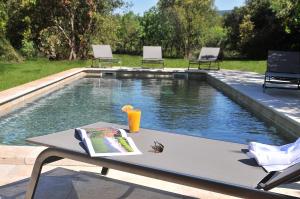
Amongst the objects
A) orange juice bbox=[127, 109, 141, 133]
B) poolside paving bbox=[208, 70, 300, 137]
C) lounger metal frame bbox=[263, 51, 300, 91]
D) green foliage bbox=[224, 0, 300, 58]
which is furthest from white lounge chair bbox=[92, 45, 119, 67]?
orange juice bbox=[127, 109, 141, 133]

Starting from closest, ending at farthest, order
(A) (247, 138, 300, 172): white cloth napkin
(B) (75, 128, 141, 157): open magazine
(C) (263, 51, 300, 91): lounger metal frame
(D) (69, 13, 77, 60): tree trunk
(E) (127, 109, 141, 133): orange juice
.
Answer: (A) (247, 138, 300, 172): white cloth napkin < (B) (75, 128, 141, 157): open magazine < (E) (127, 109, 141, 133): orange juice < (C) (263, 51, 300, 91): lounger metal frame < (D) (69, 13, 77, 60): tree trunk

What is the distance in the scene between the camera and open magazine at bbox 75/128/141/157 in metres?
2.43

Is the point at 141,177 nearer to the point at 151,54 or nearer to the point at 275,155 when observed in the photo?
the point at 275,155

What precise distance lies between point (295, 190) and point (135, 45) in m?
25.2

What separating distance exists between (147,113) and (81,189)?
4.88 metres

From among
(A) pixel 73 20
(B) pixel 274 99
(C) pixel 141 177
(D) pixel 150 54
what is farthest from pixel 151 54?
(C) pixel 141 177

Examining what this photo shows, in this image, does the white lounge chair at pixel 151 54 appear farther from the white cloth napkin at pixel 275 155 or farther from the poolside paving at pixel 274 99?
the white cloth napkin at pixel 275 155

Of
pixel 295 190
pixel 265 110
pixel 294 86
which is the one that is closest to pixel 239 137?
pixel 265 110

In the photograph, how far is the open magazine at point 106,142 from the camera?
243 centimetres

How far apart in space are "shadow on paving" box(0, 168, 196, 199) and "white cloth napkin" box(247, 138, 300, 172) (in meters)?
0.69

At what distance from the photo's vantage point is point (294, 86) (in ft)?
36.1

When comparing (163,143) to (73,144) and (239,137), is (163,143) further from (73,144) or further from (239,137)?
(239,137)

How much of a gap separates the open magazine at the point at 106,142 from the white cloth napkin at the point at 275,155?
62 cm

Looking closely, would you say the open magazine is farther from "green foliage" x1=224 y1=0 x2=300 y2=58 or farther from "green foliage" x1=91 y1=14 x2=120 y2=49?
"green foliage" x1=224 y1=0 x2=300 y2=58
